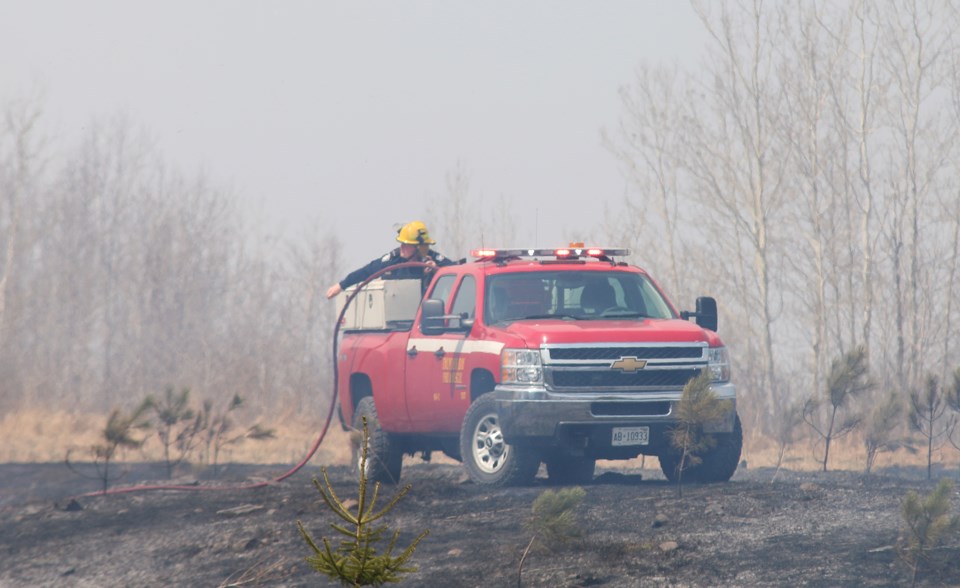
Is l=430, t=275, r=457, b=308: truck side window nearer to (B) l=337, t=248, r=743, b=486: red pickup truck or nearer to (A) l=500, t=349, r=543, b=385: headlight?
(B) l=337, t=248, r=743, b=486: red pickup truck

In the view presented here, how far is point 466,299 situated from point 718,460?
2.75 meters

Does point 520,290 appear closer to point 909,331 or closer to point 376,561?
point 376,561

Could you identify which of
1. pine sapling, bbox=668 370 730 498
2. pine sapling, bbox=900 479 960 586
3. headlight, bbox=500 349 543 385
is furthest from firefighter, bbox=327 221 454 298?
pine sapling, bbox=900 479 960 586

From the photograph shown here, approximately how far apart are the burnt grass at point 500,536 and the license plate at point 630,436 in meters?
0.43

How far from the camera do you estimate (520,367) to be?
11609mm

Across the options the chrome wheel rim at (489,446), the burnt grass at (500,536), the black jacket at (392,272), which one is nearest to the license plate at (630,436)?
the burnt grass at (500,536)

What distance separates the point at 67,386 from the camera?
38500 millimetres

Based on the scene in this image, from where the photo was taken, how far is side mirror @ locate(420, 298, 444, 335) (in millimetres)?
12141

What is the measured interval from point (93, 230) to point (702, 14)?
2848 cm

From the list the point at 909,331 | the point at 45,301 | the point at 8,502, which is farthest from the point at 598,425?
the point at 45,301

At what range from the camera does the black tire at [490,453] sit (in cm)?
1170

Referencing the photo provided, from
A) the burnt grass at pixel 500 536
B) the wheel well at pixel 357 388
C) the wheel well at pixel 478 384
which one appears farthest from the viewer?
the wheel well at pixel 357 388

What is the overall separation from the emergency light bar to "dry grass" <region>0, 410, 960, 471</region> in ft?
21.0

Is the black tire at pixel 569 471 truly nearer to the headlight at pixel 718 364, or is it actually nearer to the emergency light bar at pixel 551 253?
the headlight at pixel 718 364
